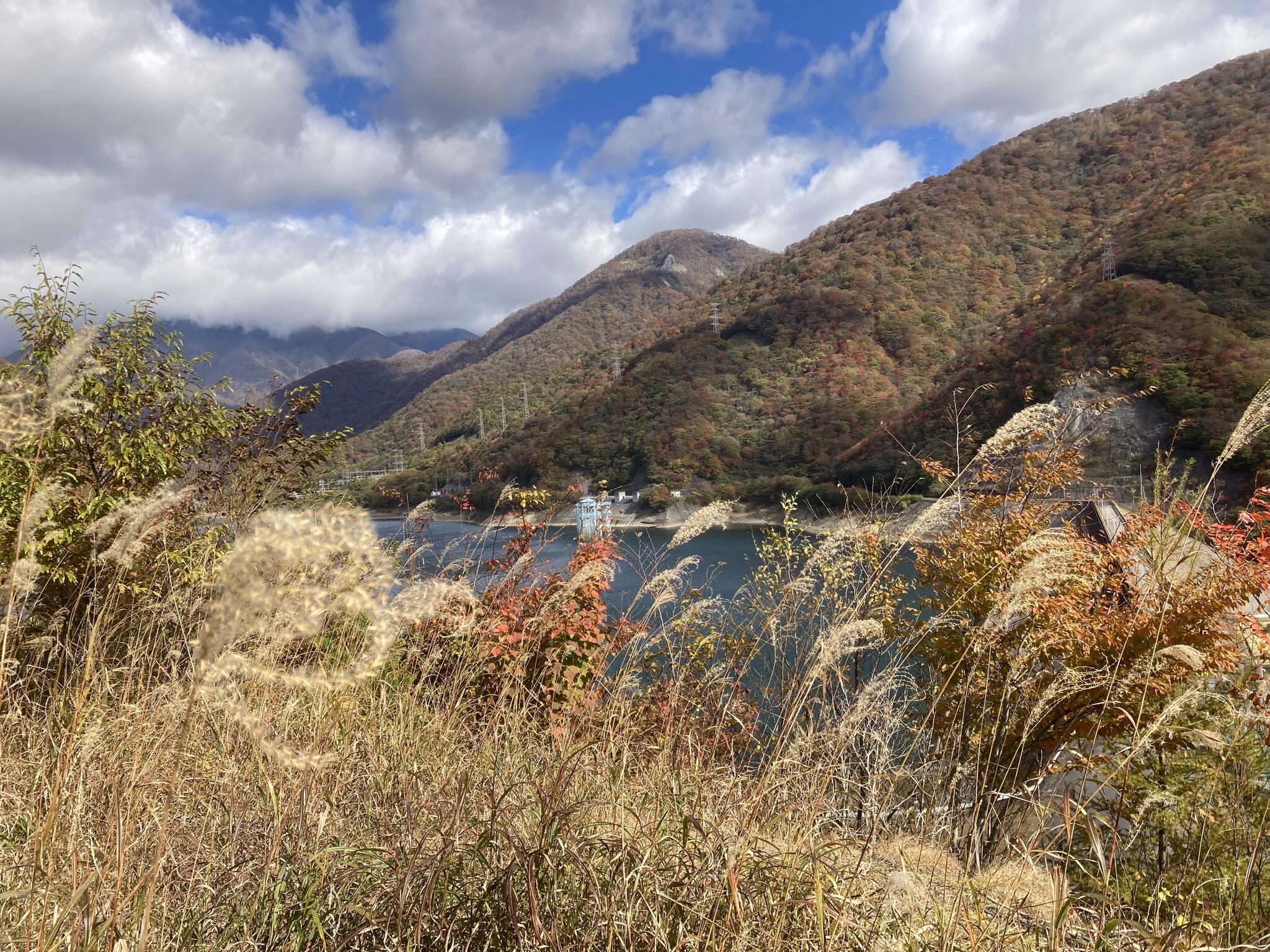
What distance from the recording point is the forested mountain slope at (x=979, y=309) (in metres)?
28.1

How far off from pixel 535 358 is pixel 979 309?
63.7 metres

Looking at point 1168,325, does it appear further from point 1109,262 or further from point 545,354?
point 545,354

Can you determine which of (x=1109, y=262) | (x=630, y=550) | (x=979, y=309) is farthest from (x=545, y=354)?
(x=630, y=550)

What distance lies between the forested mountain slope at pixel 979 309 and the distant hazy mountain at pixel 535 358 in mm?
17603

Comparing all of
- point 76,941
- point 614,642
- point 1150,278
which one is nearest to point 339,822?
point 76,941

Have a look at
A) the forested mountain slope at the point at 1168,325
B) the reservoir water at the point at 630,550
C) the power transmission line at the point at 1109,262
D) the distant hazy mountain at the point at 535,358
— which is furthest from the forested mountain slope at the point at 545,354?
the power transmission line at the point at 1109,262

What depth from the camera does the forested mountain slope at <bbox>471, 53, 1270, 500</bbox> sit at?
28.1 m

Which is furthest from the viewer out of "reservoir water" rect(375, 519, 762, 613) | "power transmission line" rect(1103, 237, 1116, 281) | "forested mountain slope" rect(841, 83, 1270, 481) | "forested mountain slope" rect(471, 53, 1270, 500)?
"power transmission line" rect(1103, 237, 1116, 281)

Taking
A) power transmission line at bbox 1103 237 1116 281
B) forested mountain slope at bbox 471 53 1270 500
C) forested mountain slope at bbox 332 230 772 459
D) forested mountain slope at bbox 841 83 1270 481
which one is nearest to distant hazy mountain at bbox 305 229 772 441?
forested mountain slope at bbox 332 230 772 459

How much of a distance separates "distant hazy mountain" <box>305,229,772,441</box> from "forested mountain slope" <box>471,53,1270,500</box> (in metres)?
17.6

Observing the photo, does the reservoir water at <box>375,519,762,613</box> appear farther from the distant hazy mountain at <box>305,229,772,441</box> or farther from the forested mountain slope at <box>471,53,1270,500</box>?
the distant hazy mountain at <box>305,229,772,441</box>

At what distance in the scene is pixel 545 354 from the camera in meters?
105

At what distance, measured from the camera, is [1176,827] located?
2580 millimetres

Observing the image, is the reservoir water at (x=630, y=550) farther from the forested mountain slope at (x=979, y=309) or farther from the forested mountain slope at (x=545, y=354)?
the forested mountain slope at (x=545, y=354)
